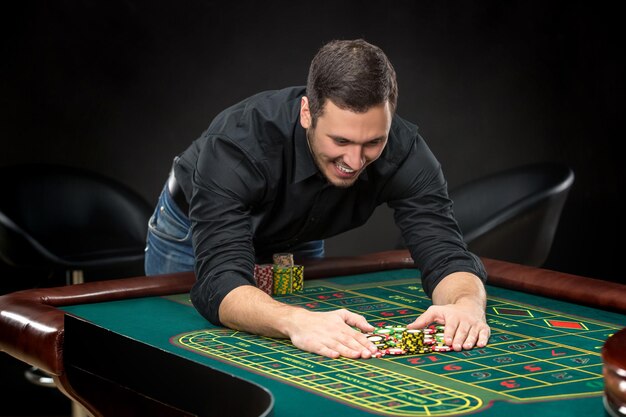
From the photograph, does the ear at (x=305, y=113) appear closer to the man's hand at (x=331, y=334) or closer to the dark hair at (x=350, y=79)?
the dark hair at (x=350, y=79)

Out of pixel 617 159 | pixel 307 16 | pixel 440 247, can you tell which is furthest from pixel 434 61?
pixel 440 247

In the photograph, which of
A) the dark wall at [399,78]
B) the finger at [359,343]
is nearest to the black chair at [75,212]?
the dark wall at [399,78]

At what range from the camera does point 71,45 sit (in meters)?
5.82

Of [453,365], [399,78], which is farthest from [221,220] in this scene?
[399,78]

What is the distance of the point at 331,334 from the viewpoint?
2.50 meters

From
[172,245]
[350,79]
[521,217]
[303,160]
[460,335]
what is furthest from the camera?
[521,217]

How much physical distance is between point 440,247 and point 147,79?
3.18 m

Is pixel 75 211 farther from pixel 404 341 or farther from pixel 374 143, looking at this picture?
pixel 404 341

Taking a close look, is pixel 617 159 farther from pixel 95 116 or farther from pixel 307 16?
pixel 95 116

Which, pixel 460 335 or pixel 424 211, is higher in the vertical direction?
pixel 424 211

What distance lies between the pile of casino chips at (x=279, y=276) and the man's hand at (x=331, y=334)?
64 cm

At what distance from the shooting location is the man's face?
2869 mm

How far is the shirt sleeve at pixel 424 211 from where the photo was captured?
3.24m

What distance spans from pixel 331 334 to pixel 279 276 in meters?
0.80
